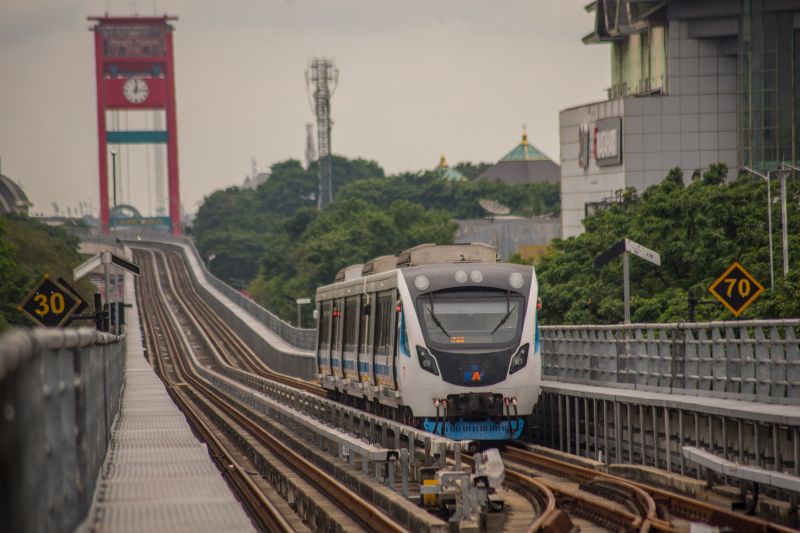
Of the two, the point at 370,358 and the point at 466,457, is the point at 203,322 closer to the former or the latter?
the point at 370,358

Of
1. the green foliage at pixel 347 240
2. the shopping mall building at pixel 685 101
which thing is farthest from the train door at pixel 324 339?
the green foliage at pixel 347 240

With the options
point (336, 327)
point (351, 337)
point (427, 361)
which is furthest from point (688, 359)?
point (336, 327)

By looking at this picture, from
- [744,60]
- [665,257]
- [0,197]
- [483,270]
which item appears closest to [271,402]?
[483,270]

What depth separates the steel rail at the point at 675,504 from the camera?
1413 cm

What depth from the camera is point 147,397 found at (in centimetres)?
3209

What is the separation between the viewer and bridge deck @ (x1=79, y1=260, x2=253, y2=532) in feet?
32.8

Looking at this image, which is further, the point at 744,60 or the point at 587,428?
the point at 744,60

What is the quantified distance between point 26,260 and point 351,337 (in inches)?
2660

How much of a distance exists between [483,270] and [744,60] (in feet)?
199

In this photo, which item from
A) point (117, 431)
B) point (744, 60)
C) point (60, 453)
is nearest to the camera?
point (60, 453)

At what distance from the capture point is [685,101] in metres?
87.3

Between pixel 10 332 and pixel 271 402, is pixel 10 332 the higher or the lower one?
the higher one

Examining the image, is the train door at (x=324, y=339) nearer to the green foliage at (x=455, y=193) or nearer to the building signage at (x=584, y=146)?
the building signage at (x=584, y=146)

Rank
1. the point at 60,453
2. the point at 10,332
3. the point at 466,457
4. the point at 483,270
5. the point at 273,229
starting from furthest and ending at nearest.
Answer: the point at 273,229, the point at 483,270, the point at 466,457, the point at 60,453, the point at 10,332
